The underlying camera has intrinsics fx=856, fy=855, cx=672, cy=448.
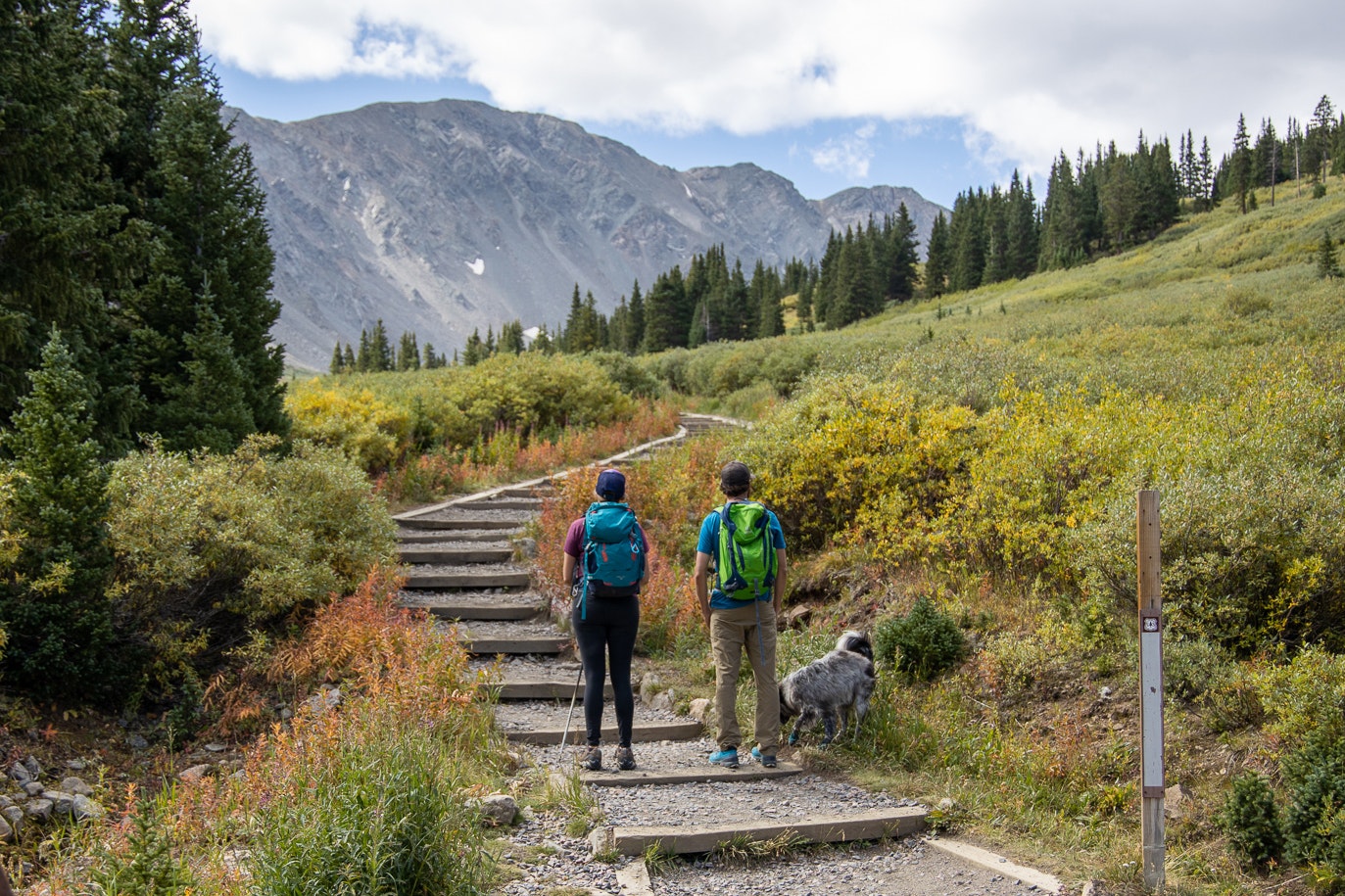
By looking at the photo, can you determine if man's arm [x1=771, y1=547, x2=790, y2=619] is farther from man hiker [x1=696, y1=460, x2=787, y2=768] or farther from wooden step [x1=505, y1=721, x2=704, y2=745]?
wooden step [x1=505, y1=721, x2=704, y2=745]

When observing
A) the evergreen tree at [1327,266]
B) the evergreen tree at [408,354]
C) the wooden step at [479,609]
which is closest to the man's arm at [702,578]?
the wooden step at [479,609]

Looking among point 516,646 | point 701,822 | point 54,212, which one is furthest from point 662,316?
point 701,822

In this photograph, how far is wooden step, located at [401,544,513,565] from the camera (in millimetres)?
10938

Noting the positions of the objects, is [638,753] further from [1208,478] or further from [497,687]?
[1208,478]

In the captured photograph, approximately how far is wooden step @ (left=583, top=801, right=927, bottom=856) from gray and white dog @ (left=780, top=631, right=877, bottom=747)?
3.35 ft

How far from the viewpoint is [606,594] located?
18.9 ft

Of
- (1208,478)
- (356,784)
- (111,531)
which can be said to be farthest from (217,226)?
(1208,478)

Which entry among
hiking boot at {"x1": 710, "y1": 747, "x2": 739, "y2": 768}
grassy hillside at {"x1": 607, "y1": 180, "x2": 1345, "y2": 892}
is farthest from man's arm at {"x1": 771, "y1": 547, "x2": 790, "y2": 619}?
grassy hillside at {"x1": 607, "y1": 180, "x2": 1345, "y2": 892}

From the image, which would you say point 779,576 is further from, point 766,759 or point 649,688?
point 649,688

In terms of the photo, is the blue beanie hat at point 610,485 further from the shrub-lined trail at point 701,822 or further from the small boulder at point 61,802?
the small boulder at point 61,802

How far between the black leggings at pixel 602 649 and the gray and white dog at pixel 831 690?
3.84ft

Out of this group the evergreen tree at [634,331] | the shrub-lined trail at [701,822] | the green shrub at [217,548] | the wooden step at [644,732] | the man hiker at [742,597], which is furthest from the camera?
the evergreen tree at [634,331]

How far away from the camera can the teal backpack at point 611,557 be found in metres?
5.72

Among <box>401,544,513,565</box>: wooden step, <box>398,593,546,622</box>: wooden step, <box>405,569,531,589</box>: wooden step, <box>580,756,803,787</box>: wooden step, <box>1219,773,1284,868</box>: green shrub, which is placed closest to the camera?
<box>1219,773,1284,868</box>: green shrub
